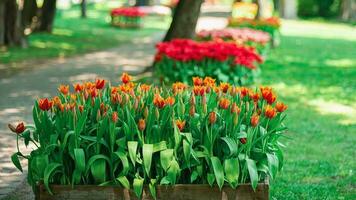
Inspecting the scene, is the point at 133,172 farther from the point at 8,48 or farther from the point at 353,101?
the point at 8,48

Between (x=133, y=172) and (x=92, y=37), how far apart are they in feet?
73.2

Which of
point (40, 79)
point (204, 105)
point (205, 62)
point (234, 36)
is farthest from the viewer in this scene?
point (234, 36)

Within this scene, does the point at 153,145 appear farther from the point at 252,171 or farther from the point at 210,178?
the point at 252,171

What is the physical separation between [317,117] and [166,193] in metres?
7.22

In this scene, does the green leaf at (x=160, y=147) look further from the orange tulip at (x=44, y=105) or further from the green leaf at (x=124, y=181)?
the orange tulip at (x=44, y=105)

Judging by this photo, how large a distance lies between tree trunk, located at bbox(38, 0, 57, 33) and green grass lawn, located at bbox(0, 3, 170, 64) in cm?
49

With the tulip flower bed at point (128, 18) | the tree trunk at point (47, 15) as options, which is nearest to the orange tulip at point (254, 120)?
the tree trunk at point (47, 15)

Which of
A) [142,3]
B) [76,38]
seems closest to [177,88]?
[76,38]

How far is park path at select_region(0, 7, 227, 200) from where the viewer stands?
7.29 m

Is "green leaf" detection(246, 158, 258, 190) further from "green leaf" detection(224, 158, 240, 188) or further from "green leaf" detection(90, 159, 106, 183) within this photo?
"green leaf" detection(90, 159, 106, 183)

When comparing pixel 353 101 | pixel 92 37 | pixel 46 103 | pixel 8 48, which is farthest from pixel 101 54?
pixel 46 103

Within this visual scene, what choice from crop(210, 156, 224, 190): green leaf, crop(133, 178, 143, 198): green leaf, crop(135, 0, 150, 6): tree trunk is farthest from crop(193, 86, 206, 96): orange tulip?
crop(135, 0, 150, 6): tree trunk

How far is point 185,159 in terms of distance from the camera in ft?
16.9

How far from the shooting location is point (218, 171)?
5020 mm
